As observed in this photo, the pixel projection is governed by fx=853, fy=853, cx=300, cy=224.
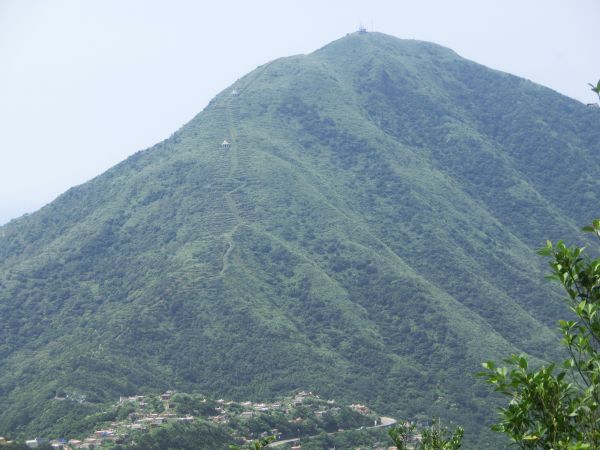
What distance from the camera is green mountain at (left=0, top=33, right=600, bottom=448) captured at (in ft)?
304

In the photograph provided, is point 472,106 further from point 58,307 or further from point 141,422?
point 141,422

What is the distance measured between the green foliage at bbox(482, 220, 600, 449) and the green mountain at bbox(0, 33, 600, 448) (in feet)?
223

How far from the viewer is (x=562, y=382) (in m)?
11.8

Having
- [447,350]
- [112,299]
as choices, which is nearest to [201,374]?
[112,299]

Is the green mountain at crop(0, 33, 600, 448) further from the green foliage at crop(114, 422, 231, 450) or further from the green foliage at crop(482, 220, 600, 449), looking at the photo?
the green foliage at crop(482, 220, 600, 449)

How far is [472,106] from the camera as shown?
179m

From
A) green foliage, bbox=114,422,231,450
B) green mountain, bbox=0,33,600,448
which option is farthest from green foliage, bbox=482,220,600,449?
green mountain, bbox=0,33,600,448

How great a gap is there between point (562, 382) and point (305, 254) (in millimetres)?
102049

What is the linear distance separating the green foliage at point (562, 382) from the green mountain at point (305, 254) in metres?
68.0

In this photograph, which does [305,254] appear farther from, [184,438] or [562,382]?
[562,382]

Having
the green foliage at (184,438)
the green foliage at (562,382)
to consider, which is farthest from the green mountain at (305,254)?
the green foliage at (562,382)

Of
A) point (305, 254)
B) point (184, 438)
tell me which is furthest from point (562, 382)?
point (305, 254)

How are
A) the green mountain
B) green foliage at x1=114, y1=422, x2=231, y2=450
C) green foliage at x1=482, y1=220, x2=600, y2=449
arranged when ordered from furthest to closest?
the green mountain → green foliage at x1=114, y1=422, x2=231, y2=450 → green foliage at x1=482, y1=220, x2=600, y2=449

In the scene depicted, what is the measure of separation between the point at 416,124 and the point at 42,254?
80485 millimetres
